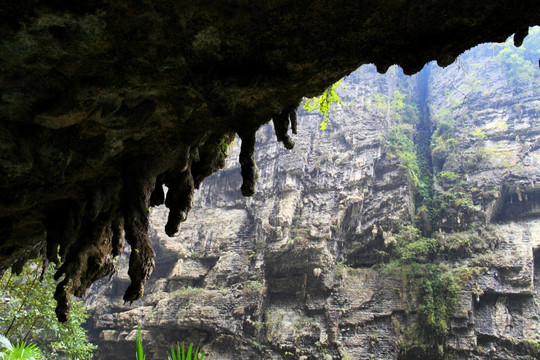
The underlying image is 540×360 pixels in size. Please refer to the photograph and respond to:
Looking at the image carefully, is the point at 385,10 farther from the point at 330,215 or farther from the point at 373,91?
the point at 373,91

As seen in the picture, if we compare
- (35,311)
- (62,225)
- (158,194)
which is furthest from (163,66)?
(35,311)

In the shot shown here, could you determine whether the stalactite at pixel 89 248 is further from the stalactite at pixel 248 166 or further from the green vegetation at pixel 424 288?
the green vegetation at pixel 424 288

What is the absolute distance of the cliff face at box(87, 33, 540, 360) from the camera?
14250 millimetres

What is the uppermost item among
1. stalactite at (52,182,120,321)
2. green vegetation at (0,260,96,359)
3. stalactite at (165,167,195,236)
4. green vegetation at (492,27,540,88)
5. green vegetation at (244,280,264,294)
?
green vegetation at (492,27,540,88)

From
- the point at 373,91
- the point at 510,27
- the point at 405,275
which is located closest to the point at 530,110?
the point at 373,91

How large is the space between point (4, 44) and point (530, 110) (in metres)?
25.2

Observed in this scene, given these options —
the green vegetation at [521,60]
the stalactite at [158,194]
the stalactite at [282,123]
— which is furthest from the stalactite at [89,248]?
the green vegetation at [521,60]

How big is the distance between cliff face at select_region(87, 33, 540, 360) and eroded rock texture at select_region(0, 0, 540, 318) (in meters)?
13.9

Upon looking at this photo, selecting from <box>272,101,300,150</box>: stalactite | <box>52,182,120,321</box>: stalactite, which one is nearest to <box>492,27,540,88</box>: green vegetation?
<box>272,101,300,150</box>: stalactite

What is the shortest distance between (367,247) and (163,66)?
16775 mm

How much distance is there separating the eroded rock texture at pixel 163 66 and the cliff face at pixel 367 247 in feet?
45.5

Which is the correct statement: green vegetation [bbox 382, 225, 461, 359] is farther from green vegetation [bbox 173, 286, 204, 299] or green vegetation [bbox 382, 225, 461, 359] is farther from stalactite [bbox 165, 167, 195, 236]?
stalactite [bbox 165, 167, 195, 236]

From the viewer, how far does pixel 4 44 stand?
2.23 meters

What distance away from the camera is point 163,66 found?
2.70 meters
